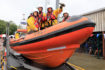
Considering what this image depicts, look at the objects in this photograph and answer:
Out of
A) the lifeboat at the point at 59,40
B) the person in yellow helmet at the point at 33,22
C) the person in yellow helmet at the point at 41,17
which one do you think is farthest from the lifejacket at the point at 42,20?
the lifeboat at the point at 59,40

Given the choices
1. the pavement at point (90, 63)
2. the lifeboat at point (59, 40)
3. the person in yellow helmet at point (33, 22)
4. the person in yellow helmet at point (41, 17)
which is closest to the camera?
the lifeboat at point (59, 40)

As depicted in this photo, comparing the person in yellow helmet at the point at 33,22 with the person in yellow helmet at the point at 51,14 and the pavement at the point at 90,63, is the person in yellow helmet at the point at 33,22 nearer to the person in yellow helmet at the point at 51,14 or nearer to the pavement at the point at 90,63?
the person in yellow helmet at the point at 51,14

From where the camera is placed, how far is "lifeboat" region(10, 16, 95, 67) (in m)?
2.26

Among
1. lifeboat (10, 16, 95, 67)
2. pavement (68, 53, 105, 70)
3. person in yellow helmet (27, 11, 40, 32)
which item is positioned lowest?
pavement (68, 53, 105, 70)

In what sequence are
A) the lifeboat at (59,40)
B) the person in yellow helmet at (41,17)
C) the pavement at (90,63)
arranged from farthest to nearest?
the pavement at (90,63), the person in yellow helmet at (41,17), the lifeboat at (59,40)

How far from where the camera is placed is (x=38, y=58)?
9.70 feet

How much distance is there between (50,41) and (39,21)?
1.40 meters

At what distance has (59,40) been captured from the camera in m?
2.40

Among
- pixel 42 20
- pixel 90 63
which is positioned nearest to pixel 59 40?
pixel 42 20

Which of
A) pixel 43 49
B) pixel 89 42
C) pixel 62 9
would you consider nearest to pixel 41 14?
pixel 62 9

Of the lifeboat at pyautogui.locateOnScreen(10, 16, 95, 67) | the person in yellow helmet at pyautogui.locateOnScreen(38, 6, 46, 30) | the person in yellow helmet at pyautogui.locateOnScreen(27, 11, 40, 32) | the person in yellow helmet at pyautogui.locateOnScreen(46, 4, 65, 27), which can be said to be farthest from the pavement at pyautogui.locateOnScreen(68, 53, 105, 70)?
the person in yellow helmet at pyautogui.locateOnScreen(27, 11, 40, 32)

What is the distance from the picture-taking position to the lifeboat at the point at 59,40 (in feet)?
7.41

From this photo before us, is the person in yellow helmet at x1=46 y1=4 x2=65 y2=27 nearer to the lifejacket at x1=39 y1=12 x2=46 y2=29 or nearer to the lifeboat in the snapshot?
the lifejacket at x1=39 y1=12 x2=46 y2=29

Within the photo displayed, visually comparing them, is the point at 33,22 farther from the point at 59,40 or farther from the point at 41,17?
the point at 59,40
